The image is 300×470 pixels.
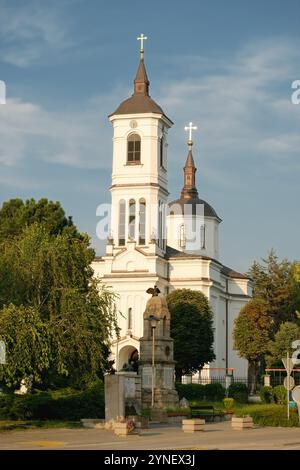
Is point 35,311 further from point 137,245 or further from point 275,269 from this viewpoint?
point 275,269

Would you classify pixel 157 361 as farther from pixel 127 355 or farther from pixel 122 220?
pixel 122 220

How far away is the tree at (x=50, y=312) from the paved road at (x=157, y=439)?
2903 mm

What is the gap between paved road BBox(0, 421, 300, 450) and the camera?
27.5 m

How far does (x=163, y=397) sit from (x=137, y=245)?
A: 44996 millimetres

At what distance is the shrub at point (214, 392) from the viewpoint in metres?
72.7

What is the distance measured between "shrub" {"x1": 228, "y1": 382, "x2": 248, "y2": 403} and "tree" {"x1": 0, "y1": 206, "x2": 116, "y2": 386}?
93.0 ft

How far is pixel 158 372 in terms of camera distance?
49719 mm

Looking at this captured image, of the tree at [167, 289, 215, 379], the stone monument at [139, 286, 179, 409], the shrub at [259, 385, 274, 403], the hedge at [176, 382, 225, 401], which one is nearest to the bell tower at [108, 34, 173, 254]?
the tree at [167, 289, 215, 379]

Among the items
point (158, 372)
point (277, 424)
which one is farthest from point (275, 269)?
point (277, 424)

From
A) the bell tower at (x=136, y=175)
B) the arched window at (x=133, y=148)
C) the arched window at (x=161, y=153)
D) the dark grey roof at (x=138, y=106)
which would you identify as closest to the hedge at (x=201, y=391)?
the bell tower at (x=136, y=175)

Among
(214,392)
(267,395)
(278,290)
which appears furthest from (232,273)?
(267,395)

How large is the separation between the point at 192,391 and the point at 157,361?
22.4 meters

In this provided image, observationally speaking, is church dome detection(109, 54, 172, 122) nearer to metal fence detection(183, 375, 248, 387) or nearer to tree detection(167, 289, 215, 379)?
tree detection(167, 289, 215, 379)

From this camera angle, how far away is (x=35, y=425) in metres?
37.3
